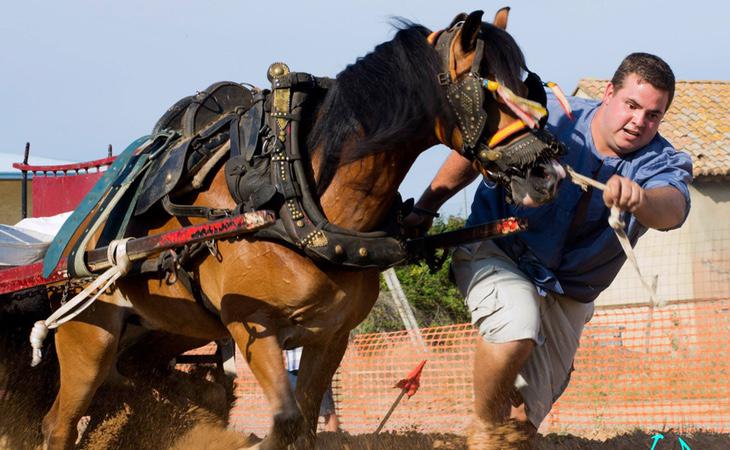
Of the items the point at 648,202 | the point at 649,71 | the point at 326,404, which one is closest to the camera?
the point at 648,202

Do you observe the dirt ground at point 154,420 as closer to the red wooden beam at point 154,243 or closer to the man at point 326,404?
the red wooden beam at point 154,243

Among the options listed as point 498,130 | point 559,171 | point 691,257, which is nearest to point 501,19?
point 498,130

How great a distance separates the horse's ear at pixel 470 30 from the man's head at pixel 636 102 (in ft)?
2.86

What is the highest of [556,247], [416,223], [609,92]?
[609,92]

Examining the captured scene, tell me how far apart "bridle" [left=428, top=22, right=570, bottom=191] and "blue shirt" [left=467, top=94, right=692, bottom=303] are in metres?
0.66

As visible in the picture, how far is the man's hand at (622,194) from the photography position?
3.28 meters

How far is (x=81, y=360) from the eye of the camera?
15.7 ft

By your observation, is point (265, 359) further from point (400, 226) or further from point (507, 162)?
point (507, 162)

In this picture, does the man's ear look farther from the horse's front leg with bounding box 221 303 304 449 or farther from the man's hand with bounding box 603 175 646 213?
the horse's front leg with bounding box 221 303 304 449

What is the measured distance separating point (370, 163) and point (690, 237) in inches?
607

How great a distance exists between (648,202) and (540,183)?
0.50 meters

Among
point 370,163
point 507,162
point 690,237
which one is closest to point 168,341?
point 370,163

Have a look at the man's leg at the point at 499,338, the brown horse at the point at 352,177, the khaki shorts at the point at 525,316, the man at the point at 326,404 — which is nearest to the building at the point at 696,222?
the man at the point at 326,404

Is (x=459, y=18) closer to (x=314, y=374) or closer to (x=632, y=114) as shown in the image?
(x=632, y=114)
